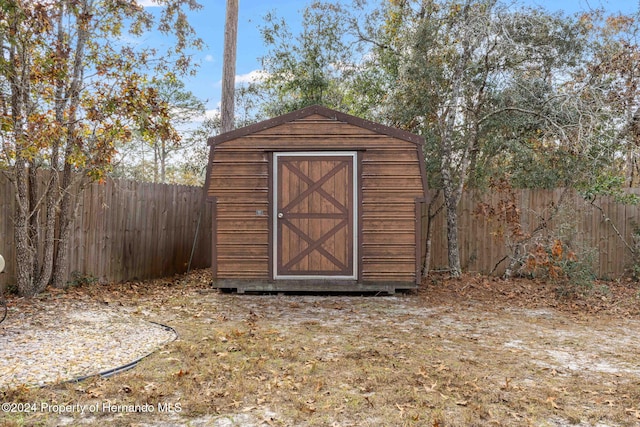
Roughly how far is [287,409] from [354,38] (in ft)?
32.0

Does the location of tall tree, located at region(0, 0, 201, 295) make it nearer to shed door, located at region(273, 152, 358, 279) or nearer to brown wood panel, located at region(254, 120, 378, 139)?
brown wood panel, located at region(254, 120, 378, 139)

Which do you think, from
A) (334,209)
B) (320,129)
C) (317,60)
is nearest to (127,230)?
(334,209)

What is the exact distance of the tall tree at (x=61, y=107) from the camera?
5941mm

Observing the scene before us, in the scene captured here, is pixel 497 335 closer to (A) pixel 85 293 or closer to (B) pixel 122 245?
(A) pixel 85 293

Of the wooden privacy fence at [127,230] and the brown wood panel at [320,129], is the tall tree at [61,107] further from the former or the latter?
the brown wood panel at [320,129]

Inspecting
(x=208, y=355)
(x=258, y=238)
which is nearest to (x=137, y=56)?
(x=258, y=238)

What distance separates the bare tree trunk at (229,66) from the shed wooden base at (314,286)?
4.29 meters

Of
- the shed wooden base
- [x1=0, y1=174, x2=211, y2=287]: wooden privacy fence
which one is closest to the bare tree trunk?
[x1=0, y1=174, x2=211, y2=287]: wooden privacy fence

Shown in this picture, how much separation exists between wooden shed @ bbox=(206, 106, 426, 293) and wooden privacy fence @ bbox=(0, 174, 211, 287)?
6.00 ft

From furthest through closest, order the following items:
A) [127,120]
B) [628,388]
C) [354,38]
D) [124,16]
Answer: [354,38], [124,16], [127,120], [628,388]

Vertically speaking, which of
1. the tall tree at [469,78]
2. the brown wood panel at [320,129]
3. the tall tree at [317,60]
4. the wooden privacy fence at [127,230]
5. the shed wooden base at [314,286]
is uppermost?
the tall tree at [317,60]

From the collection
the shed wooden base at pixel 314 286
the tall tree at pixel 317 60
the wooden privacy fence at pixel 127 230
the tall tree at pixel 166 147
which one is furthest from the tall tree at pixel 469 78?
the tall tree at pixel 166 147

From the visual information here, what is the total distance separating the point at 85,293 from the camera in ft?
22.3

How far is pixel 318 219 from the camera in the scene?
7383 millimetres
